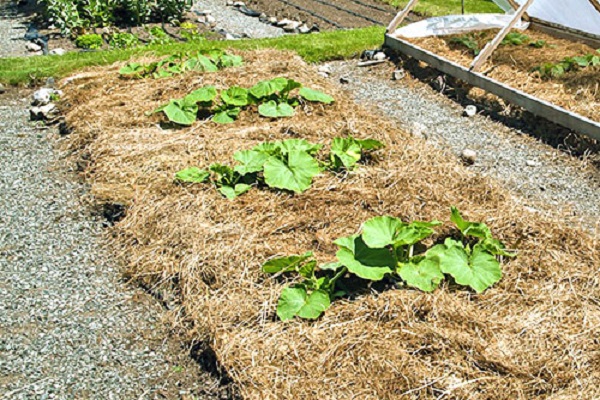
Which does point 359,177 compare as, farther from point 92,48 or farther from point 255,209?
point 92,48

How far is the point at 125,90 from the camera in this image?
667 cm

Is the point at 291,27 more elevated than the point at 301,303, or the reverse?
the point at 301,303

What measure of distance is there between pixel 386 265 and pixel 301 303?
52 cm

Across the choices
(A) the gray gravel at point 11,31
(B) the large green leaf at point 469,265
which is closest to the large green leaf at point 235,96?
(B) the large green leaf at point 469,265

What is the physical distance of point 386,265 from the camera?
3486mm

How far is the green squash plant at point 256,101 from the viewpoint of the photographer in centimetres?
575

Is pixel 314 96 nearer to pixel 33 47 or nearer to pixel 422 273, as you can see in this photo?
pixel 422 273

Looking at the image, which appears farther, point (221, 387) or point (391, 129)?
point (391, 129)

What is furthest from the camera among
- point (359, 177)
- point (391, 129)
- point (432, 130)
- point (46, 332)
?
point (432, 130)

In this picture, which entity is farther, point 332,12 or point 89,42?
point 332,12

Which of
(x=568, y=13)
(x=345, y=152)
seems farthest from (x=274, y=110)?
(x=568, y=13)

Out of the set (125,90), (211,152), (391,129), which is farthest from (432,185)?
(125,90)

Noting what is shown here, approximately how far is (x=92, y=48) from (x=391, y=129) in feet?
16.4

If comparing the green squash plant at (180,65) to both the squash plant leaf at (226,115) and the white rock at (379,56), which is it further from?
the white rock at (379,56)
